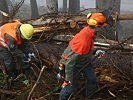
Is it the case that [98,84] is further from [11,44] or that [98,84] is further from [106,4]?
[106,4]

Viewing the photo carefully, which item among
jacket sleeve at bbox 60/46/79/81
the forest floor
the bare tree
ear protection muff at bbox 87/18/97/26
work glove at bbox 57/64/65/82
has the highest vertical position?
ear protection muff at bbox 87/18/97/26

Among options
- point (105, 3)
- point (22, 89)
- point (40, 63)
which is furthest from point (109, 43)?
point (105, 3)

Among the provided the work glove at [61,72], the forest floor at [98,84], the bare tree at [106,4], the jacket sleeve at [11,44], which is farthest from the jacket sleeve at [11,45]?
the bare tree at [106,4]

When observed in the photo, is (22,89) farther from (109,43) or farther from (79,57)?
(109,43)

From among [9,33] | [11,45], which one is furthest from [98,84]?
[9,33]

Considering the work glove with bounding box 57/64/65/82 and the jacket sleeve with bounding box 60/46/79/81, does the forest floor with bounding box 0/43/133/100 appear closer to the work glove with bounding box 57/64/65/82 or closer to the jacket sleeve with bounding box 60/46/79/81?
the work glove with bounding box 57/64/65/82

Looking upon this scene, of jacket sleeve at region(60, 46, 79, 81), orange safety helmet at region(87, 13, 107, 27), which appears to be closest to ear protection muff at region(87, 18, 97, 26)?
orange safety helmet at region(87, 13, 107, 27)

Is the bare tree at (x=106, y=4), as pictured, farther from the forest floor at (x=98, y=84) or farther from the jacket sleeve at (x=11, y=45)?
the jacket sleeve at (x=11, y=45)

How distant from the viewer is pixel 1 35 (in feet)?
21.0

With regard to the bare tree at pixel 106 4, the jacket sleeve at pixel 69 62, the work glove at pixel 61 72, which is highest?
the bare tree at pixel 106 4

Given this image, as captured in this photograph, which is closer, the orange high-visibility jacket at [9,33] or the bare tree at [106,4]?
the orange high-visibility jacket at [9,33]

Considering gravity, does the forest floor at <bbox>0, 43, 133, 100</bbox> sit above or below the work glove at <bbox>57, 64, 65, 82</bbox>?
below

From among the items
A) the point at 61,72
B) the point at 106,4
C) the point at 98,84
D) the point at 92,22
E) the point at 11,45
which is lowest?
the point at 98,84

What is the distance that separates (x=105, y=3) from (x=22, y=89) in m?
7.01
